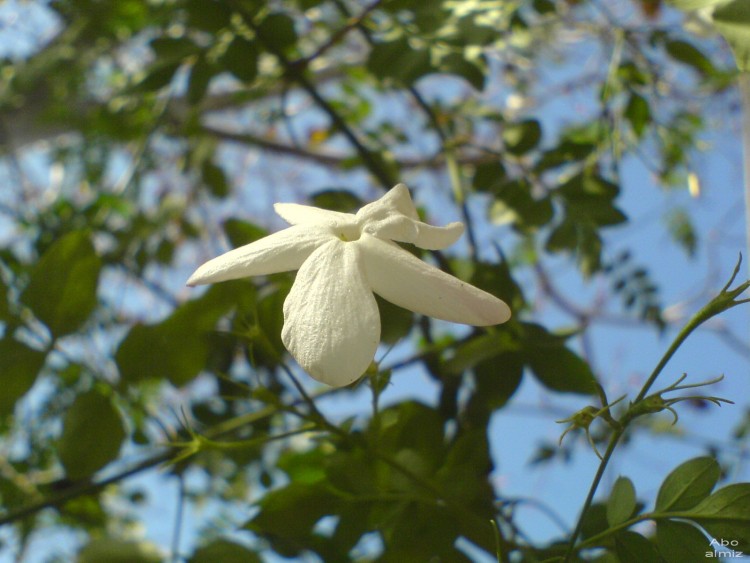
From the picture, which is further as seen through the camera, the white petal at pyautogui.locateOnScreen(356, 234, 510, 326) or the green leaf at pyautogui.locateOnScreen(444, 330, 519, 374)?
the green leaf at pyautogui.locateOnScreen(444, 330, 519, 374)

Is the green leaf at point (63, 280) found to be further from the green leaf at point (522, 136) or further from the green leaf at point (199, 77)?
the green leaf at point (522, 136)

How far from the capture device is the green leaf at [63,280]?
456 millimetres

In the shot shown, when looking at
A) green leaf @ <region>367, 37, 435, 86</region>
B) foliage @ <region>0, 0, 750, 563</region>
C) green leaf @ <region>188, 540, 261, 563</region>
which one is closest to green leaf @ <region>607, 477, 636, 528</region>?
foliage @ <region>0, 0, 750, 563</region>

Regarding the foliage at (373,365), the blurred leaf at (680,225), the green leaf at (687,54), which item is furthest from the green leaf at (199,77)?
the blurred leaf at (680,225)

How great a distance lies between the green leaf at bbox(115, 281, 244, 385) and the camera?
0.44 m

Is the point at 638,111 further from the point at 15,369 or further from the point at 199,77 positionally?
the point at 15,369

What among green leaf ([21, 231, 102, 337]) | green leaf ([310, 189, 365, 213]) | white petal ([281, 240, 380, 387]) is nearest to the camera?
white petal ([281, 240, 380, 387])

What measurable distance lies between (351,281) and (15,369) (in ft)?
1.06

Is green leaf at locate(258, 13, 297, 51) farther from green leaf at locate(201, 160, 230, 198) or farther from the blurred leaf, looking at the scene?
the blurred leaf

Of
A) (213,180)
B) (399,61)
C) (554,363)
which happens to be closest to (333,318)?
(554,363)

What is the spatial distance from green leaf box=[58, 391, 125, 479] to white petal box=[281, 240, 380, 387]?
0.27 metres

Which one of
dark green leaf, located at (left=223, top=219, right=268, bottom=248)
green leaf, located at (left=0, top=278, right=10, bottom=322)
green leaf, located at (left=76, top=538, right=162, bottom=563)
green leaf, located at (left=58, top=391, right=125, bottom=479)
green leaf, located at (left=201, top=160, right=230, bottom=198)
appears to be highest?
dark green leaf, located at (left=223, top=219, right=268, bottom=248)

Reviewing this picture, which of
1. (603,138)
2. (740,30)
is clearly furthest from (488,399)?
→ (603,138)

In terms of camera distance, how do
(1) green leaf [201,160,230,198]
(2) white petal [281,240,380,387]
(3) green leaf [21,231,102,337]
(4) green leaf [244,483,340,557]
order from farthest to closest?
(1) green leaf [201,160,230,198] < (3) green leaf [21,231,102,337] < (4) green leaf [244,483,340,557] < (2) white petal [281,240,380,387]
